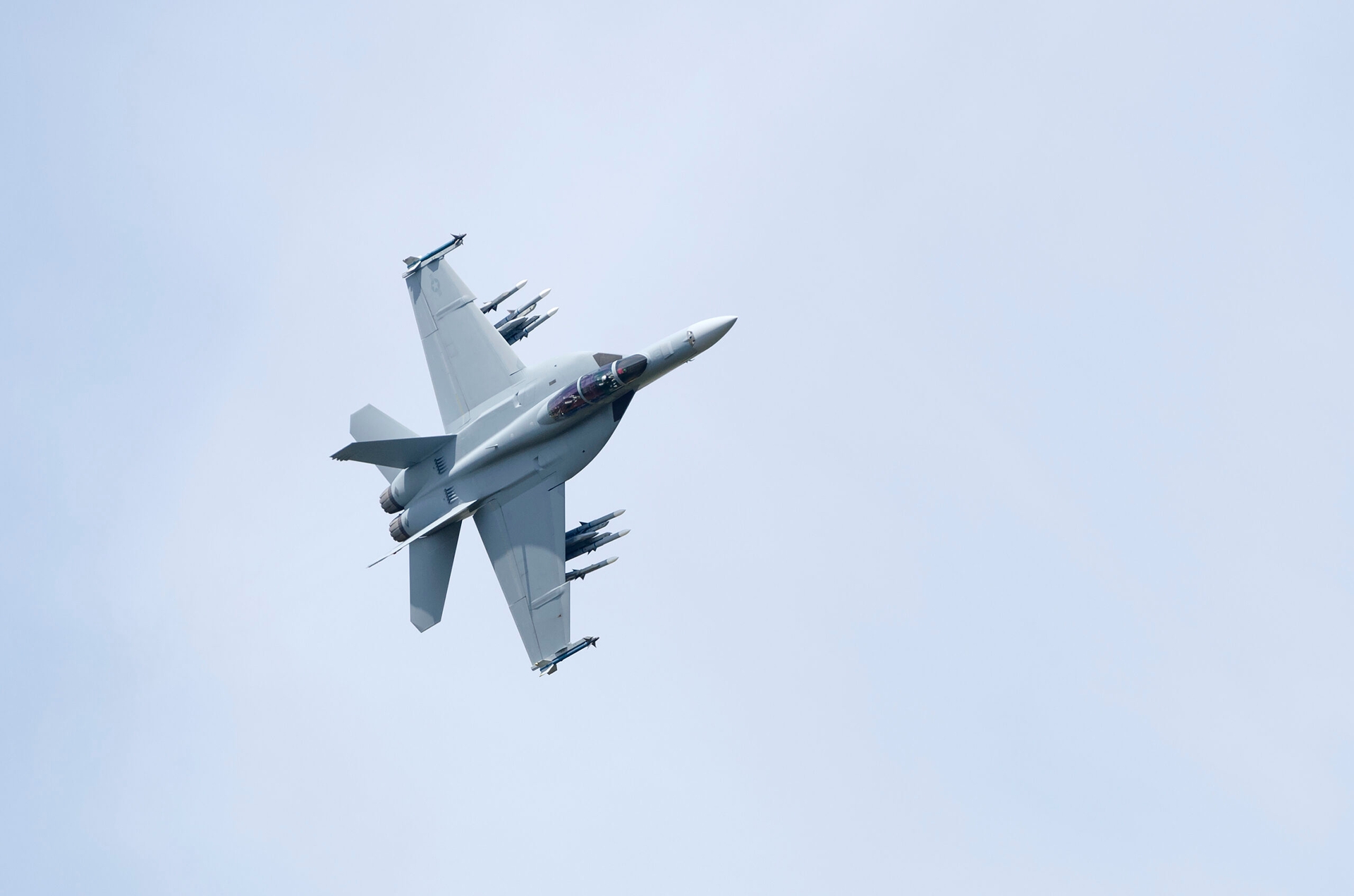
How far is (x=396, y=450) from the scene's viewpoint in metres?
57.7

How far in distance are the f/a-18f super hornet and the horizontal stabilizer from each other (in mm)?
43

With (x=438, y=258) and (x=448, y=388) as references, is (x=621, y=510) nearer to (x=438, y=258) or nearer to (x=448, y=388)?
(x=448, y=388)

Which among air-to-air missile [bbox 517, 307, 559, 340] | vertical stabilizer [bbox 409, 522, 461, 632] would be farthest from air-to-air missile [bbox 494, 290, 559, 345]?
vertical stabilizer [bbox 409, 522, 461, 632]

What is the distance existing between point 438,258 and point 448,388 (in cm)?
595

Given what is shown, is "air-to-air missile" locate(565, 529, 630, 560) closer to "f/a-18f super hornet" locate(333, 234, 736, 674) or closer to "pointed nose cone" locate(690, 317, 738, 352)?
"f/a-18f super hornet" locate(333, 234, 736, 674)

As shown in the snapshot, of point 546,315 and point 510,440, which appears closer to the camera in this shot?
point 510,440

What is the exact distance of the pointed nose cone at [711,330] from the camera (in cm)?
5716

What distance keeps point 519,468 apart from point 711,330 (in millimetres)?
9838

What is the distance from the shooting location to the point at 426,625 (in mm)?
58156

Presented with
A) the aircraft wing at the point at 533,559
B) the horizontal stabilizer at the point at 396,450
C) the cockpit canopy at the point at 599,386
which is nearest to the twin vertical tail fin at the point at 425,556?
the horizontal stabilizer at the point at 396,450

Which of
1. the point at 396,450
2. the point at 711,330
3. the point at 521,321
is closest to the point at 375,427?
the point at 396,450

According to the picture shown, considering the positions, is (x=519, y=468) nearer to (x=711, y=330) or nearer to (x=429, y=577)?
(x=429, y=577)

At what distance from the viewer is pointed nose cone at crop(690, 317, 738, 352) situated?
2250 inches

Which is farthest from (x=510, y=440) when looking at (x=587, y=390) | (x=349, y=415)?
(x=349, y=415)
